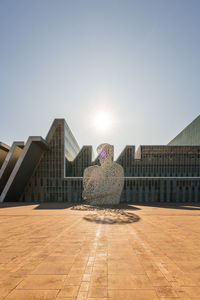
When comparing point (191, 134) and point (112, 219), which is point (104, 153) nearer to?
point (112, 219)

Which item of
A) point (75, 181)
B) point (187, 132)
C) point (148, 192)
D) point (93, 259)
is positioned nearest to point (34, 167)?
point (75, 181)

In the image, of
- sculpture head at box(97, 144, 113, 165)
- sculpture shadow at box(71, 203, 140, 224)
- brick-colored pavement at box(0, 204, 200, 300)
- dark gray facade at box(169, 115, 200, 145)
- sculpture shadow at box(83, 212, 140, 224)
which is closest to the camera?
brick-colored pavement at box(0, 204, 200, 300)

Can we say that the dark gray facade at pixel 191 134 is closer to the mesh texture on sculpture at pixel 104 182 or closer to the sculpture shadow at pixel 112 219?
the mesh texture on sculpture at pixel 104 182

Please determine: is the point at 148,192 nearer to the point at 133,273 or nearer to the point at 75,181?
the point at 75,181

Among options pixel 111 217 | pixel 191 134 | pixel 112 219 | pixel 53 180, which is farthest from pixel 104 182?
pixel 191 134

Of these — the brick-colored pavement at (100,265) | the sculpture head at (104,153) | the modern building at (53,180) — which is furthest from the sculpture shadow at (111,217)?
the modern building at (53,180)

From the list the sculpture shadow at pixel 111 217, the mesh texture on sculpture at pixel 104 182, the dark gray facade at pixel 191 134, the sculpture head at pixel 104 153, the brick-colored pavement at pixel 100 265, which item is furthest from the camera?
the dark gray facade at pixel 191 134

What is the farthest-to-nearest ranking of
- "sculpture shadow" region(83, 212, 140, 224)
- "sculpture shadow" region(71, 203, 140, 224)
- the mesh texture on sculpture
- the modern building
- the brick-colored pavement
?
1. the modern building
2. the mesh texture on sculpture
3. "sculpture shadow" region(71, 203, 140, 224)
4. "sculpture shadow" region(83, 212, 140, 224)
5. the brick-colored pavement

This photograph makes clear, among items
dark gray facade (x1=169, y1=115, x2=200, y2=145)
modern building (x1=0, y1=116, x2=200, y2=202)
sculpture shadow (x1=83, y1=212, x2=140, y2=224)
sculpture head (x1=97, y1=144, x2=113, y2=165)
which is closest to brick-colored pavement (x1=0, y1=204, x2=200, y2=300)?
sculpture shadow (x1=83, y1=212, x2=140, y2=224)

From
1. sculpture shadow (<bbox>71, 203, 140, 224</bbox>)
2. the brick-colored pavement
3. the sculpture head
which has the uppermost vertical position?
the sculpture head

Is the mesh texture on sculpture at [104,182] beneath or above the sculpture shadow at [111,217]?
above

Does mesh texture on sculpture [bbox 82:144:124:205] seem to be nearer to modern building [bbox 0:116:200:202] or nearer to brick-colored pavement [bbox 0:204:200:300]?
modern building [bbox 0:116:200:202]

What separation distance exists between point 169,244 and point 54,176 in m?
23.7

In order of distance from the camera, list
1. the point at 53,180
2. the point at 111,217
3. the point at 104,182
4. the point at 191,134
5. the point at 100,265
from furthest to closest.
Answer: the point at 191,134, the point at 53,180, the point at 104,182, the point at 111,217, the point at 100,265
